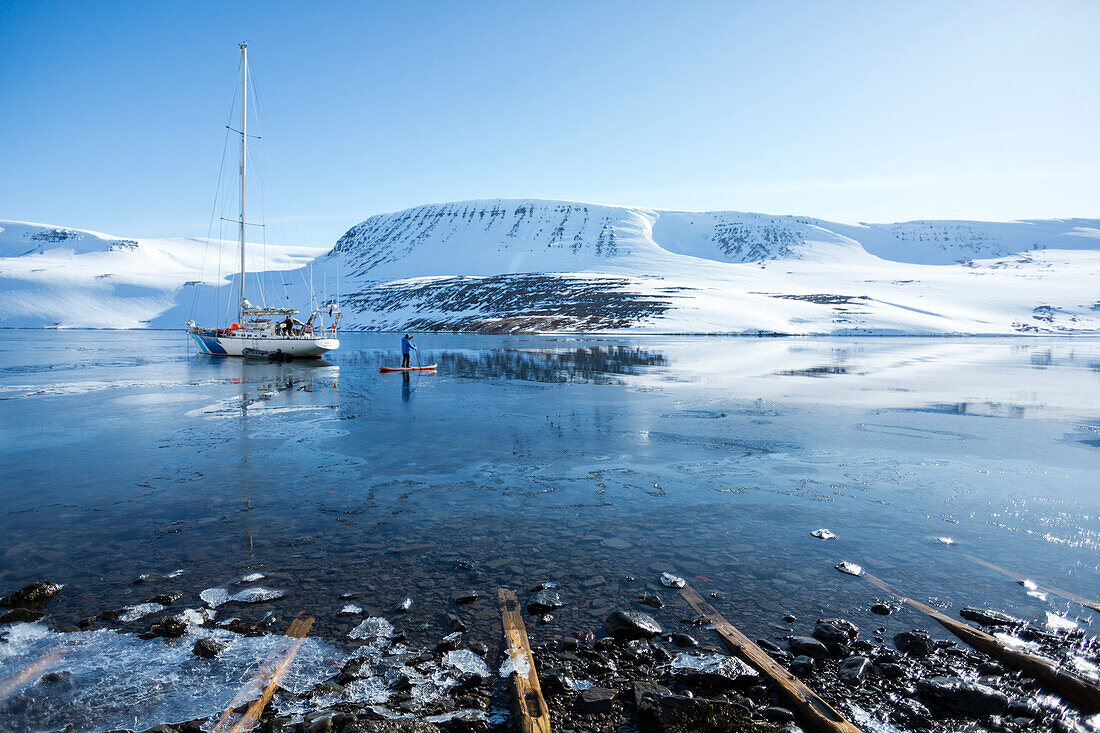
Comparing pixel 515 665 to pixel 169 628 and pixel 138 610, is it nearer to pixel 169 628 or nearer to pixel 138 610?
pixel 169 628

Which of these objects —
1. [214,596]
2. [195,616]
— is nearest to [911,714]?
[195,616]

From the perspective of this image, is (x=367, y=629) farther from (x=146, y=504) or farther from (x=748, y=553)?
(x=146, y=504)

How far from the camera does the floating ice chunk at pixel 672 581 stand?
7.70 meters

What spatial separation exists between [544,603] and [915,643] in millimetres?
3968

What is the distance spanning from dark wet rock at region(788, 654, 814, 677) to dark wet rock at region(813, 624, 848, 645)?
583 mm

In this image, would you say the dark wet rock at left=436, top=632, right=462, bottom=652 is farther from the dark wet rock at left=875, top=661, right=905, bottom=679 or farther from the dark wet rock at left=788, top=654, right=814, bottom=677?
the dark wet rock at left=875, top=661, right=905, bottom=679

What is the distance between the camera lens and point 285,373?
37719 mm

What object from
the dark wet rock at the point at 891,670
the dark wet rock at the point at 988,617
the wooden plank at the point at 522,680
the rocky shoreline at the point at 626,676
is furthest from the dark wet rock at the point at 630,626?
the dark wet rock at the point at 988,617

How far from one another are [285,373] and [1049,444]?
3700 cm

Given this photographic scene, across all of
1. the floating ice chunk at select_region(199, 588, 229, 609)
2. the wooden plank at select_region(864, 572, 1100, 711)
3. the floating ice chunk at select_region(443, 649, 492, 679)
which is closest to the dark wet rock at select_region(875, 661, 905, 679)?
the wooden plank at select_region(864, 572, 1100, 711)

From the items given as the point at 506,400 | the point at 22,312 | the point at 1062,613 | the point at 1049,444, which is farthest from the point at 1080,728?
the point at 22,312

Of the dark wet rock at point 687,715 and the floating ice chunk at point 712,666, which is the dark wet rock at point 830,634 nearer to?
the floating ice chunk at point 712,666

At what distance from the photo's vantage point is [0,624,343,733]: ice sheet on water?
5105 millimetres

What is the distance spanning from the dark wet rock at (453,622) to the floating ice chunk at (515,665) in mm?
766
